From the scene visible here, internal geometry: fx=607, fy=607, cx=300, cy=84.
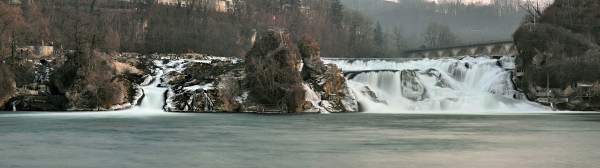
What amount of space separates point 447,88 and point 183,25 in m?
76.1

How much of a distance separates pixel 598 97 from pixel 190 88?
44262 millimetres

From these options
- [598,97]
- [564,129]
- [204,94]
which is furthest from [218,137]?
[598,97]

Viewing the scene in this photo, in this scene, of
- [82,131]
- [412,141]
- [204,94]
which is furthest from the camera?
[204,94]

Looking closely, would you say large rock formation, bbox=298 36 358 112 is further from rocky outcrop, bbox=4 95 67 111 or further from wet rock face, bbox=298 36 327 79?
rocky outcrop, bbox=4 95 67 111

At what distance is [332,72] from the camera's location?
6450cm

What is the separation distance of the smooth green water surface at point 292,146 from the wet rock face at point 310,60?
83.2 ft

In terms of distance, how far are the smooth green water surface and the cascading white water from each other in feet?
89.0

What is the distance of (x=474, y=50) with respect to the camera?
138750 mm

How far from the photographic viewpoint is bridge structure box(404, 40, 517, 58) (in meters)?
125

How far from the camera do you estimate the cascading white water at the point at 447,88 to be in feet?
219

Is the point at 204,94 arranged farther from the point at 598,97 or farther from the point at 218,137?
the point at 598,97

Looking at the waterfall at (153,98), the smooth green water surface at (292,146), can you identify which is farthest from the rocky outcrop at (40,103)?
the smooth green water surface at (292,146)

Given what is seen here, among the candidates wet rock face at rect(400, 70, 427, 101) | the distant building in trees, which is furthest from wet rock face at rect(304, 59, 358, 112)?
the distant building in trees

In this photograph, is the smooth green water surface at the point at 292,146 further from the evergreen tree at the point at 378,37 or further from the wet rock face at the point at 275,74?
the evergreen tree at the point at 378,37
